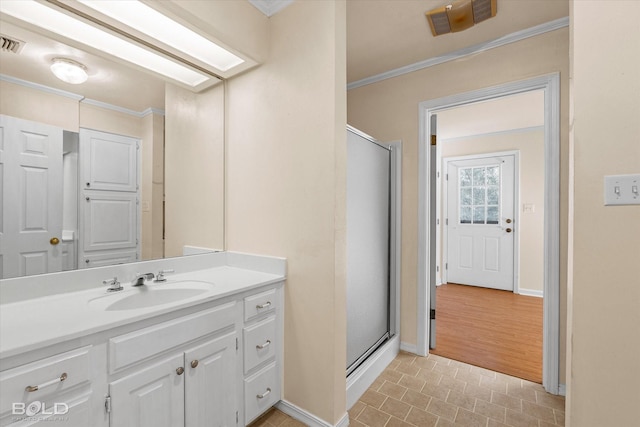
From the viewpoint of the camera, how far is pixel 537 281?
423cm

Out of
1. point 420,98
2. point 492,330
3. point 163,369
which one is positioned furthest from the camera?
point 492,330

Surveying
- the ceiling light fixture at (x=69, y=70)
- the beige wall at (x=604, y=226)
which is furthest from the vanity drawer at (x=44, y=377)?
the beige wall at (x=604, y=226)

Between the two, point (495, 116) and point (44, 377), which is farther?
point (495, 116)

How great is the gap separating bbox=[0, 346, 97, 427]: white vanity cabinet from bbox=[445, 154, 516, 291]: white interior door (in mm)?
5039

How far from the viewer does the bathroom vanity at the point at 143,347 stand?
0.89 meters

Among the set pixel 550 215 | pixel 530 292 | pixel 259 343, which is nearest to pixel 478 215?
pixel 530 292

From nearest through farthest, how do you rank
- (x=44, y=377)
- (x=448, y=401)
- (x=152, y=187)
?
(x=44, y=377), (x=152, y=187), (x=448, y=401)

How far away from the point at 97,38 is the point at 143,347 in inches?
59.6

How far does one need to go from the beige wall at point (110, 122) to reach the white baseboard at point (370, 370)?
4.79 feet

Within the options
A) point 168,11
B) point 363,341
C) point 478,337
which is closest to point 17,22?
point 168,11

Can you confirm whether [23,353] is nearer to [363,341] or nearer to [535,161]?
[363,341]

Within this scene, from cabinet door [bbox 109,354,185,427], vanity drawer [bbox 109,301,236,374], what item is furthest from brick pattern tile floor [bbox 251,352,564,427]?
vanity drawer [bbox 109,301,236,374]

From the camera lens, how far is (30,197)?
4.21 feet

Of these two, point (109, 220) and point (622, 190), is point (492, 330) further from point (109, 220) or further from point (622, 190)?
point (109, 220)
